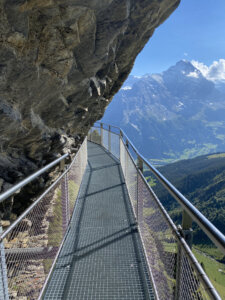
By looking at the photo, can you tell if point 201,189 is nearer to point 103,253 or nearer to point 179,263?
point 103,253

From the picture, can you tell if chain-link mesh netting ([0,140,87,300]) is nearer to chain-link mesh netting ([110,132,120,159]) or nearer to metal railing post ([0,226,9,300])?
metal railing post ([0,226,9,300])

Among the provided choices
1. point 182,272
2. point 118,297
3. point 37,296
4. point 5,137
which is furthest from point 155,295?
point 5,137

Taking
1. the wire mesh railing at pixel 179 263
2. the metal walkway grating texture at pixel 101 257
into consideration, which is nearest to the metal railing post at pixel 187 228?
the wire mesh railing at pixel 179 263

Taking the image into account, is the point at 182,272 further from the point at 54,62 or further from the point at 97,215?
the point at 54,62

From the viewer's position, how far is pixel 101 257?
3.87 meters

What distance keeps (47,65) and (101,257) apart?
4697mm

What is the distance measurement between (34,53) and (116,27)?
10.7 ft

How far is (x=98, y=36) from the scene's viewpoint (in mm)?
7266

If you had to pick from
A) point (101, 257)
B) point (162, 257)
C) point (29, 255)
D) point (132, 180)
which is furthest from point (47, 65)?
point (162, 257)

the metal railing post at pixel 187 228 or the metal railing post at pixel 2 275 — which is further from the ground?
the metal railing post at pixel 187 228

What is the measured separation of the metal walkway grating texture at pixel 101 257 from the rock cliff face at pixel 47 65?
2475 millimetres

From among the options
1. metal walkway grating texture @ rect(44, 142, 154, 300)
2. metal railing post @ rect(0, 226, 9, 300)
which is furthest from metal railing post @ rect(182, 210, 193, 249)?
metal walkway grating texture @ rect(44, 142, 154, 300)

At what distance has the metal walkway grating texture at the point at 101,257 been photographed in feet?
10.2

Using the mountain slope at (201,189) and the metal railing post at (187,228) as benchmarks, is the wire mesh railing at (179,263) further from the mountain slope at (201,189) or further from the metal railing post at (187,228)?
the mountain slope at (201,189)
